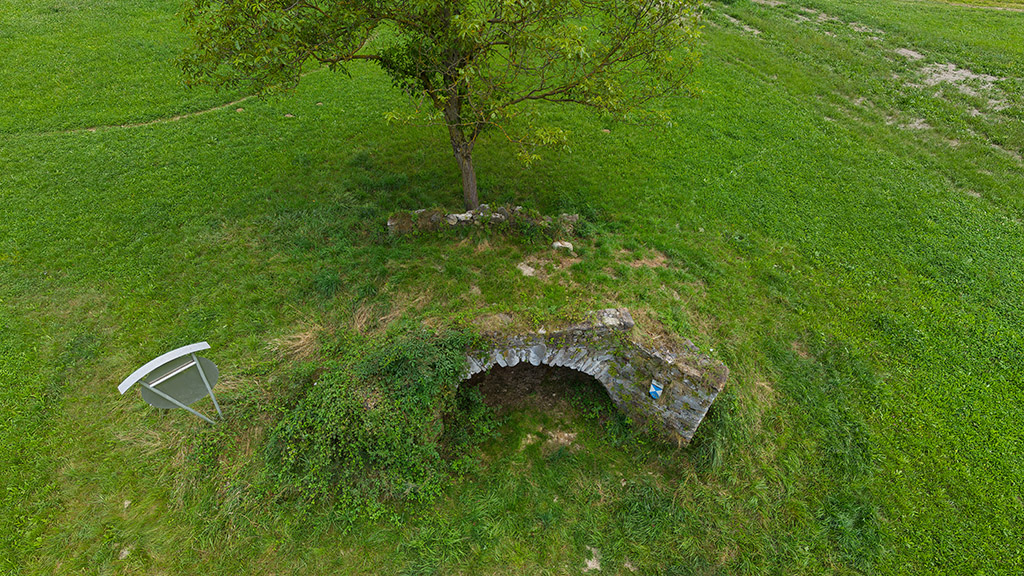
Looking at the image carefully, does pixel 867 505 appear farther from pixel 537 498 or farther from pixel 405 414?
pixel 405 414

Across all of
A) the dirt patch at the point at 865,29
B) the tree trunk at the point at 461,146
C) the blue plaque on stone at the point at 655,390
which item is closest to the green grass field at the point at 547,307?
the tree trunk at the point at 461,146

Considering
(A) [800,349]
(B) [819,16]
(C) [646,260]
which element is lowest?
(A) [800,349]

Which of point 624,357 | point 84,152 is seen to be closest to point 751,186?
point 624,357

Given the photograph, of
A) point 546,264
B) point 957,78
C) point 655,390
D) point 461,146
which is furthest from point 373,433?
point 957,78

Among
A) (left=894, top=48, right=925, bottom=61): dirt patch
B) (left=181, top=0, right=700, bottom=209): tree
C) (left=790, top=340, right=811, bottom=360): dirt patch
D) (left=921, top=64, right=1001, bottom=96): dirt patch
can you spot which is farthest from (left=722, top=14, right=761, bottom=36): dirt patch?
(left=790, top=340, right=811, bottom=360): dirt patch

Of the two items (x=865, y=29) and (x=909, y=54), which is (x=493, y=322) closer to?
(x=909, y=54)

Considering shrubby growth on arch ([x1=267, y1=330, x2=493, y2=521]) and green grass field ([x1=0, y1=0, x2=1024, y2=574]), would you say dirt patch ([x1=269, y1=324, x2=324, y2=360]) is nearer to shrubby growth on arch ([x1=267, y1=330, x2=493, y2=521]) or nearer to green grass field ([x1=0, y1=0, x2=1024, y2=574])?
green grass field ([x1=0, y1=0, x2=1024, y2=574])
